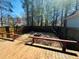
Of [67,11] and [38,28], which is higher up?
[67,11]

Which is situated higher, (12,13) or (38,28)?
(12,13)

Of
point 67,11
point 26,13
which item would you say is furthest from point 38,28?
point 67,11

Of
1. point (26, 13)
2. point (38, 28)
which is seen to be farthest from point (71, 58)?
point (26, 13)

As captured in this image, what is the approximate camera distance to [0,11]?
1061 inches

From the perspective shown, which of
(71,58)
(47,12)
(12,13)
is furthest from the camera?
(47,12)

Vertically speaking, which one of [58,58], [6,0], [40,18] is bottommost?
[58,58]

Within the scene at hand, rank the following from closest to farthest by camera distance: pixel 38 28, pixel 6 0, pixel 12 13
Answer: pixel 6 0 < pixel 38 28 < pixel 12 13

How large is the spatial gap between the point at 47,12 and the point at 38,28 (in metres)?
8.47

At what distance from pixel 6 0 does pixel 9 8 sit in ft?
7.14

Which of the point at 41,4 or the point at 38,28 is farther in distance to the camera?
the point at 41,4

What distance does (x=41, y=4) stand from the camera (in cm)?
3297

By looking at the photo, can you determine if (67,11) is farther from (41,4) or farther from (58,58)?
(58,58)

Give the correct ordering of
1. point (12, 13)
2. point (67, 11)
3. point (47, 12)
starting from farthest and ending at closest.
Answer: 1. point (47, 12)
2. point (67, 11)
3. point (12, 13)

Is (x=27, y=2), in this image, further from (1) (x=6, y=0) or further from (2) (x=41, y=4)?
(1) (x=6, y=0)
